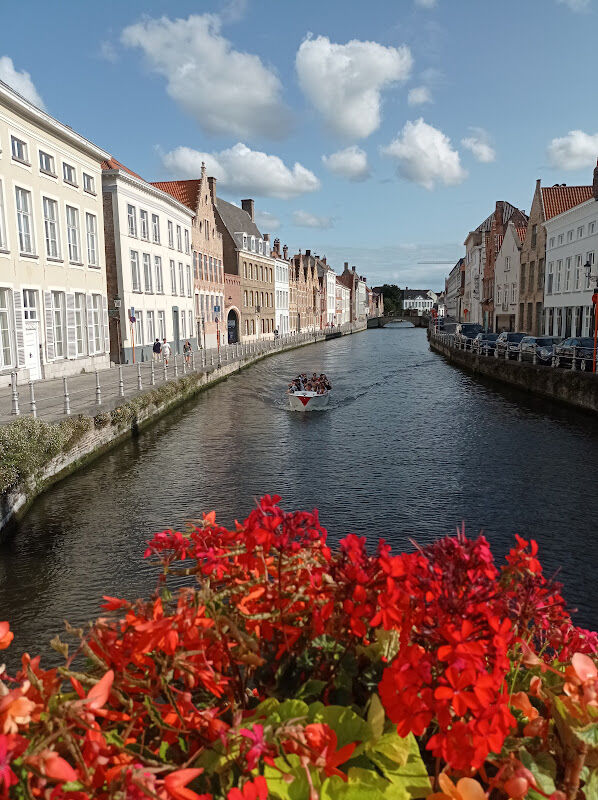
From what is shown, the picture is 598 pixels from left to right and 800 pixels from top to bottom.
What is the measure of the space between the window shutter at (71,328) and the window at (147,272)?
11.4m

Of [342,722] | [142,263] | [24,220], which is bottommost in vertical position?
[342,722]

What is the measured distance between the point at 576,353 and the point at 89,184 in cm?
2453

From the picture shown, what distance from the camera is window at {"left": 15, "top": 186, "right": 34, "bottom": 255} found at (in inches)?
906

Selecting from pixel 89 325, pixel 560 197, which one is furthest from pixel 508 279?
pixel 89 325

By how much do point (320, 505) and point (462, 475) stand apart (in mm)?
4427

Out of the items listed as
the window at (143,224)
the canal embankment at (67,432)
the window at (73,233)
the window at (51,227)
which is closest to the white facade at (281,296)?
the window at (143,224)

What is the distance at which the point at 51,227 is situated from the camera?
84.2 feet

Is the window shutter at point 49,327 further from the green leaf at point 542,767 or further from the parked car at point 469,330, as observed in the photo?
the parked car at point 469,330

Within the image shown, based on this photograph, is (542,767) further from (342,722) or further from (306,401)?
(306,401)

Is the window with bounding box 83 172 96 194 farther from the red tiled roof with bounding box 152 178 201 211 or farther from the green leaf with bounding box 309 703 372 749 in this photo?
the green leaf with bounding box 309 703 372 749

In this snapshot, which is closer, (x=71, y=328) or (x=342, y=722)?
(x=342, y=722)

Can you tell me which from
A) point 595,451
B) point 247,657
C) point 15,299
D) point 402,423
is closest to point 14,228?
point 15,299

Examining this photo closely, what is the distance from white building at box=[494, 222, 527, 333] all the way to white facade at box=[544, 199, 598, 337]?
876cm

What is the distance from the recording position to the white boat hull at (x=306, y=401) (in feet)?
81.7
